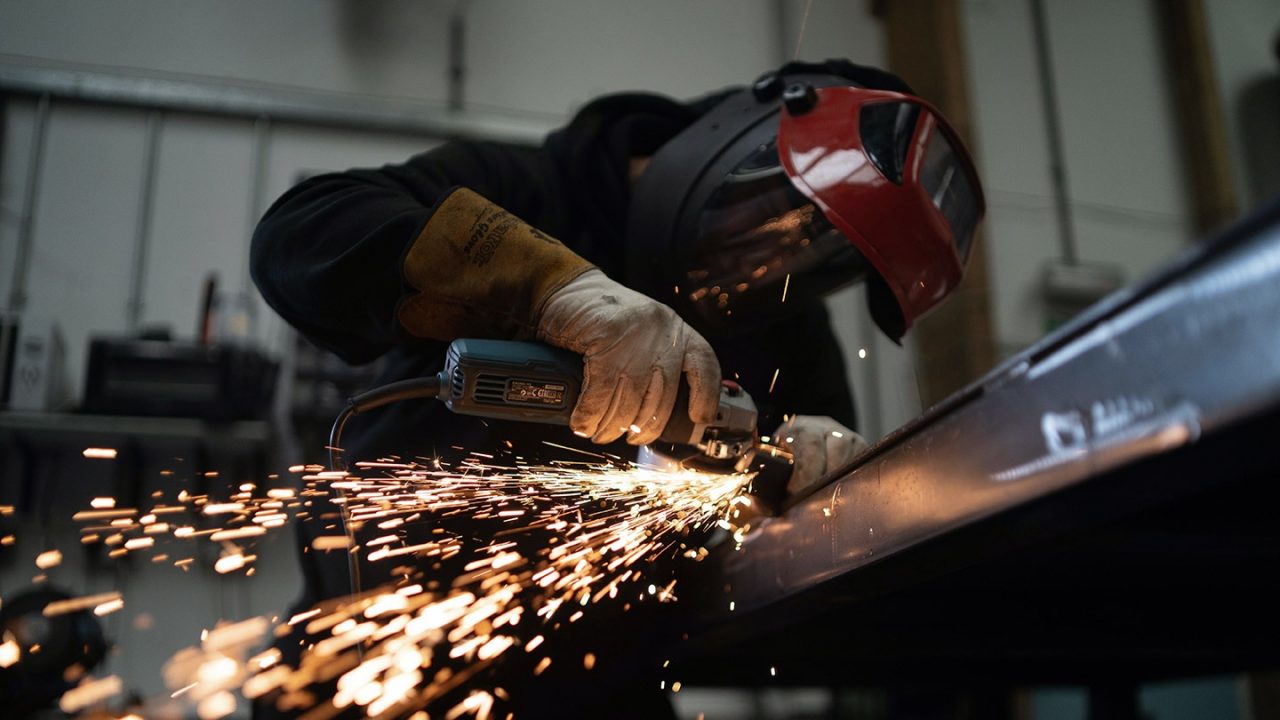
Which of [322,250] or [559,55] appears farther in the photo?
[559,55]

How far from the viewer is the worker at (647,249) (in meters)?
1.21

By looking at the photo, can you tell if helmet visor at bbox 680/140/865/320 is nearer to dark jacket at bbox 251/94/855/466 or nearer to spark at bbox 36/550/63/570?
dark jacket at bbox 251/94/855/466

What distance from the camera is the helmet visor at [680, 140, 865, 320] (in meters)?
1.55

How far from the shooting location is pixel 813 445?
1455mm

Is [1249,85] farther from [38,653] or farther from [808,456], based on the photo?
[38,653]

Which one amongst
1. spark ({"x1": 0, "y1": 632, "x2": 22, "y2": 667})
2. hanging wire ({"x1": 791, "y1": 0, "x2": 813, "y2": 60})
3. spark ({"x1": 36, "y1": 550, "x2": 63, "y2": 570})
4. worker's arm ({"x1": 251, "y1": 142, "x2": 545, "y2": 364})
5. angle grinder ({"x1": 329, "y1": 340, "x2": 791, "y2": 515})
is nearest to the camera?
angle grinder ({"x1": 329, "y1": 340, "x2": 791, "y2": 515})

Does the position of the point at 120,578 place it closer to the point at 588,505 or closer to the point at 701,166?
the point at 588,505

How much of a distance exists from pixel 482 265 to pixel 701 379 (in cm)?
32

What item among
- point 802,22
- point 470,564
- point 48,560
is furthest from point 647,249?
point 802,22

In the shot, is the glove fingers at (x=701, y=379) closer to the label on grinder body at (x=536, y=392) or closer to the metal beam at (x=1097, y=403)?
the label on grinder body at (x=536, y=392)

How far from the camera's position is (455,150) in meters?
1.58

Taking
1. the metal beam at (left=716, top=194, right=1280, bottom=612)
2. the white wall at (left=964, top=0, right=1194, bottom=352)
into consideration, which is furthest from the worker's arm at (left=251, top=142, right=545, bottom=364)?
the white wall at (left=964, top=0, right=1194, bottom=352)

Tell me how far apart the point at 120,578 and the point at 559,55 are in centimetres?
282

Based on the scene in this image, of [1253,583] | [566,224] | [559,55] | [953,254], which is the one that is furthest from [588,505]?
[559,55]
